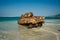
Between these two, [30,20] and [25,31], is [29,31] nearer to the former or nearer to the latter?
[25,31]

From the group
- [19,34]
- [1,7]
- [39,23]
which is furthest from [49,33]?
[1,7]

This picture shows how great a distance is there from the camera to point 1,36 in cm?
183

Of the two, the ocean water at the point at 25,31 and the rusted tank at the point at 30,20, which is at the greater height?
the rusted tank at the point at 30,20

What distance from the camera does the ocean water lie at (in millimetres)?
1832

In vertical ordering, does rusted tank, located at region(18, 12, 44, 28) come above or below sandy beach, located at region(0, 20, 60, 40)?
above

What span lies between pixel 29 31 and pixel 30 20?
0.56 feet

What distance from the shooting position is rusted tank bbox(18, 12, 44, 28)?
1890mm

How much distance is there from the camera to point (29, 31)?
1.88 metres

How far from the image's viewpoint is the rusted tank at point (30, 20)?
1.89 meters

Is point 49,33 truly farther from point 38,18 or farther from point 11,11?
point 11,11

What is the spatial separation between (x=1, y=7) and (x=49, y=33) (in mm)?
849

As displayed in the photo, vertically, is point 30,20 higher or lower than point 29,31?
higher

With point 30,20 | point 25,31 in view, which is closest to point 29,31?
point 25,31

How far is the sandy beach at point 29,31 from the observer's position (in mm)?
1831
